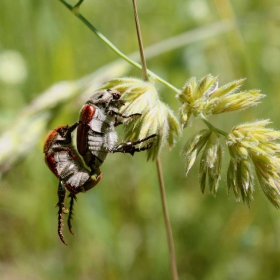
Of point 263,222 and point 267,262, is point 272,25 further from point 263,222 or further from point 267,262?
point 267,262

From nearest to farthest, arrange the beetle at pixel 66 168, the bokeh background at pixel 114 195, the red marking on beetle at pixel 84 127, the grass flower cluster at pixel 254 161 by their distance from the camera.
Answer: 1. the grass flower cluster at pixel 254 161
2. the red marking on beetle at pixel 84 127
3. the beetle at pixel 66 168
4. the bokeh background at pixel 114 195

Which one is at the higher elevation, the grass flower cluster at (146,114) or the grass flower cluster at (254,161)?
the grass flower cluster at (146,114)

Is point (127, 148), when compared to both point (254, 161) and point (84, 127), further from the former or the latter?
point (254, 161)

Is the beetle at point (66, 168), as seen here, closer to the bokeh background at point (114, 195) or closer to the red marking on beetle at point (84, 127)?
the red marking on beetle at point (84, 127)

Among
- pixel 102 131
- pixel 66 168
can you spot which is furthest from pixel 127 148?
pixel 66 168

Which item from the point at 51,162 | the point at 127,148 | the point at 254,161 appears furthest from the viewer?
the point at 51,162

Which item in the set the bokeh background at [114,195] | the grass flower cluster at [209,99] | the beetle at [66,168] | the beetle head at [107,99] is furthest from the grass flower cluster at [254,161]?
the bokeh background at [114,195]

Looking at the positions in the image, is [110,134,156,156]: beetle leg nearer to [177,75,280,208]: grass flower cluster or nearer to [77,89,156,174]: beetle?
[77,89,156,174]: beetle
